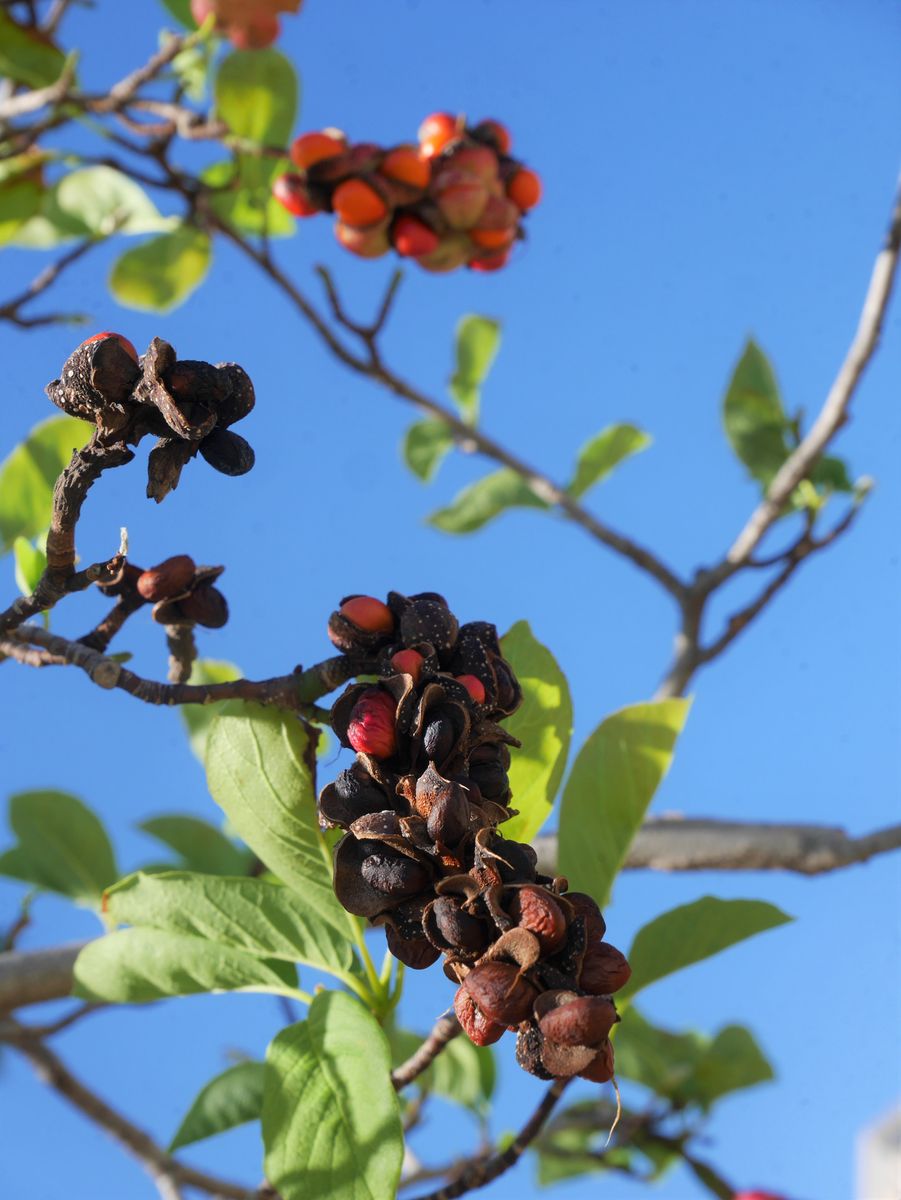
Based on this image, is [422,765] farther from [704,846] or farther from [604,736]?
[704,846]

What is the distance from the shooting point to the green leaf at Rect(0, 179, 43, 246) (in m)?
2.55

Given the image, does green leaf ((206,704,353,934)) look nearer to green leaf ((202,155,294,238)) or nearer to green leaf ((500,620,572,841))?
green leaf ((500,620,572,841))

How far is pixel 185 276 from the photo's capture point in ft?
9.11

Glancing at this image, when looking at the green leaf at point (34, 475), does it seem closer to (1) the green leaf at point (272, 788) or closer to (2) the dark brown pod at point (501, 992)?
(1) the green leaf at point (272, 788)

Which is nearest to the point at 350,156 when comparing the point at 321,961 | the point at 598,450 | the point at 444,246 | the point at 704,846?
the point at 444,246

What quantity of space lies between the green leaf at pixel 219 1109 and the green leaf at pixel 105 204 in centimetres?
180

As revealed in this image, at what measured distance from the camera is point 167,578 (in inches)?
41.0

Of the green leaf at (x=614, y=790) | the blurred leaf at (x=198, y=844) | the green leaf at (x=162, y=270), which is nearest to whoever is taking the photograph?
the green leaf at (x=614, y=790)

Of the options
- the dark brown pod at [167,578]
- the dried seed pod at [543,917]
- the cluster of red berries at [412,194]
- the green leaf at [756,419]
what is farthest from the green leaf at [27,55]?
the dried seed pod at [543,917]

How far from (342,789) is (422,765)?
6cm

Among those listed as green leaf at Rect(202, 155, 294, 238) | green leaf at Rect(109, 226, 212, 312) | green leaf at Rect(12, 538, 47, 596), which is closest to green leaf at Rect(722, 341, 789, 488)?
green leaf at Rect(202, 155, 294, 238)

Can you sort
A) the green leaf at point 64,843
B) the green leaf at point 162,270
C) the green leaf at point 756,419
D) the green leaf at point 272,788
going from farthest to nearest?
the green leaf at point 162,270 → the green leaf at point 756,419 → the green leaf at point 64,843 → the green leaf at point 272,788

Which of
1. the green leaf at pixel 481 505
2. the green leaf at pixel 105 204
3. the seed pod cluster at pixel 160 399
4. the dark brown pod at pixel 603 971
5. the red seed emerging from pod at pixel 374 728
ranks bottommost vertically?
the dark brown pod at pixel 603 971

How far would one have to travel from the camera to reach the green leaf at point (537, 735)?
1.08 m
